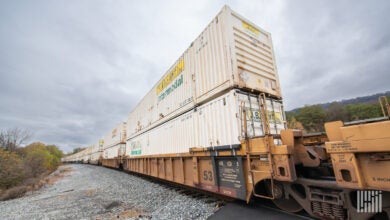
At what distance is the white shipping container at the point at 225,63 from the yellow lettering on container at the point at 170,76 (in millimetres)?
48

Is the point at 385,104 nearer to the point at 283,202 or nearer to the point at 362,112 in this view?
the point at 283,202

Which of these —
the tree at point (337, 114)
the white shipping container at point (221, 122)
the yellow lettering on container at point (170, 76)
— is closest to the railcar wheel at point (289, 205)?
the white shipping container at point (221, 122)

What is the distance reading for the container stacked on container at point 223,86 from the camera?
4574 millimetres

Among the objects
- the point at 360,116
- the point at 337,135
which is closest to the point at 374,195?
the point at 337,135

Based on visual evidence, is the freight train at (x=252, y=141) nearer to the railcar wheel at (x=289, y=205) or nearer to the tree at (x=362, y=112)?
the railcar wheel at (x=289, y=205)

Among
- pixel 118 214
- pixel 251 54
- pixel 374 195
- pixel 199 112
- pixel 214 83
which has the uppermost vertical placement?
pixel 251 54

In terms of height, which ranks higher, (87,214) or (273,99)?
(273,99)

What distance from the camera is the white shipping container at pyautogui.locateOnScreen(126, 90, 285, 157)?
4367 mm

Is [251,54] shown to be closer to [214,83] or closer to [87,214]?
[214,83]

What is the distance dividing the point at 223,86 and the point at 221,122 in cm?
99

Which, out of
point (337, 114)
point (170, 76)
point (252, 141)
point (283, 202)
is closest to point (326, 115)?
point (337, 114)

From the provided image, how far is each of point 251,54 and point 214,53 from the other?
1162 mm

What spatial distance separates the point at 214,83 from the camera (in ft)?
17.0

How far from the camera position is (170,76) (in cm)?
826
